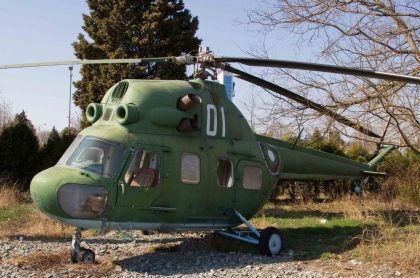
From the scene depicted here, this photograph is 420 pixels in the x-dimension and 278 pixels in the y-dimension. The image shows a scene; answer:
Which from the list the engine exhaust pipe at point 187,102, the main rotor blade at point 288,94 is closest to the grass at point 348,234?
the main rotor blade at point 288,94

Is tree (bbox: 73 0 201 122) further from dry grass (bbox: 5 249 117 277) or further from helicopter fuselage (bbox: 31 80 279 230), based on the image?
dry grass (bbox: 5 249 117 277)

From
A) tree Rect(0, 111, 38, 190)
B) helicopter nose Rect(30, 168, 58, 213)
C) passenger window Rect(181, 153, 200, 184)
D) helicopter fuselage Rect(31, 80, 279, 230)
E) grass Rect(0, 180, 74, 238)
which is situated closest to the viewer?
helicopter nose Rect(30, 168, 58, 213)

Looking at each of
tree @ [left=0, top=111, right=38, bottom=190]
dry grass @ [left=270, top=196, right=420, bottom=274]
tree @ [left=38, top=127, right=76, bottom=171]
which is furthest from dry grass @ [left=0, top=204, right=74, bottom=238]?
tree @ [left=38, top=127, right=76, bottom=171]

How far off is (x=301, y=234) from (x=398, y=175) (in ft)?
25.2

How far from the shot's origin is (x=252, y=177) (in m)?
9.85

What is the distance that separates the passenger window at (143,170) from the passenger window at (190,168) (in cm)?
54

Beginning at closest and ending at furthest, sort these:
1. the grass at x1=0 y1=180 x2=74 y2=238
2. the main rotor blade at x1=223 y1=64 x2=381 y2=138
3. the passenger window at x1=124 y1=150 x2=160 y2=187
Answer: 1. the passenger window at x1=124 y1=150 x2=160 y2=187
2. the main rotor blade at x1=223 y1=64 x2=381 y2=138
3. the grass at x1=0 y1=180 x2=74 y2=238

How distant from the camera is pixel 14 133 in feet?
68.5

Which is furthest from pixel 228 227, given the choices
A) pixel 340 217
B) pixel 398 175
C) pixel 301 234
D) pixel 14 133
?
pixel 14 133

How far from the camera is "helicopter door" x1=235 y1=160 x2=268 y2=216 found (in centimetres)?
956

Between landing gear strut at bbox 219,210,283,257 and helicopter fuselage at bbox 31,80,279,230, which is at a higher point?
helicopter fuselage at bbox 31,80,279,230

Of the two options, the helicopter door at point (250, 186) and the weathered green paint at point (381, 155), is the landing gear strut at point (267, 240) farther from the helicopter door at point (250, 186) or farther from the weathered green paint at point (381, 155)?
the weathered green paint at point (381, 155)

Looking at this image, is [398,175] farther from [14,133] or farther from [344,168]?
[14,133]

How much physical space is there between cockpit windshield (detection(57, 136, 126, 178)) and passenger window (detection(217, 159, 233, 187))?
205cm
